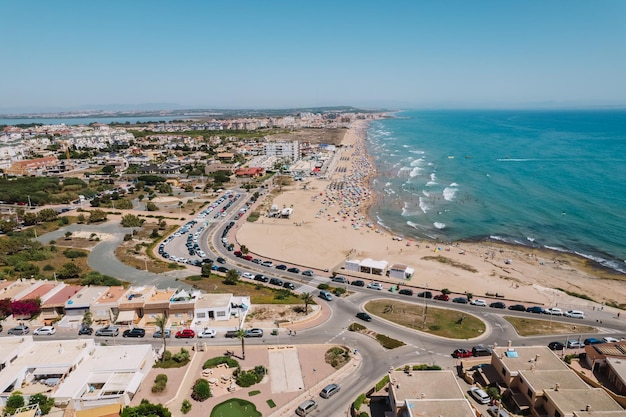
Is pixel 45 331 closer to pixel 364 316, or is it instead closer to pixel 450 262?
pixel 364 316

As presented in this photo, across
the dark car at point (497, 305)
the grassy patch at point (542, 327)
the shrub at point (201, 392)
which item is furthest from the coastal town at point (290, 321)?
the grassy patch at point (542, 327)

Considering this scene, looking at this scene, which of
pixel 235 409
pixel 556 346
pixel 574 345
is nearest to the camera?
pixel 235 409

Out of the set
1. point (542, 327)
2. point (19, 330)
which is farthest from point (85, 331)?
point (542, 327)

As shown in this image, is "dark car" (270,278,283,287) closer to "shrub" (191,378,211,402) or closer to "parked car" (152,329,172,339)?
"parked car" (152,329,172,339)

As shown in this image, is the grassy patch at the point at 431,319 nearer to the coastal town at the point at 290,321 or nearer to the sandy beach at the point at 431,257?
the coastal town at the point at 290,321

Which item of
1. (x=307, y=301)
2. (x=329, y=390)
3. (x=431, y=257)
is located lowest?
(x=431, y=257)

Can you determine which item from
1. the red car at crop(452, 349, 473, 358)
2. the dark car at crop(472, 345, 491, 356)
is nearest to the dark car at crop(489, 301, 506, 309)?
the dark car at crop(472, 345, 491, 356)

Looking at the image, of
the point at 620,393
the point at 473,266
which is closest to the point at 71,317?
the point at 620,393
